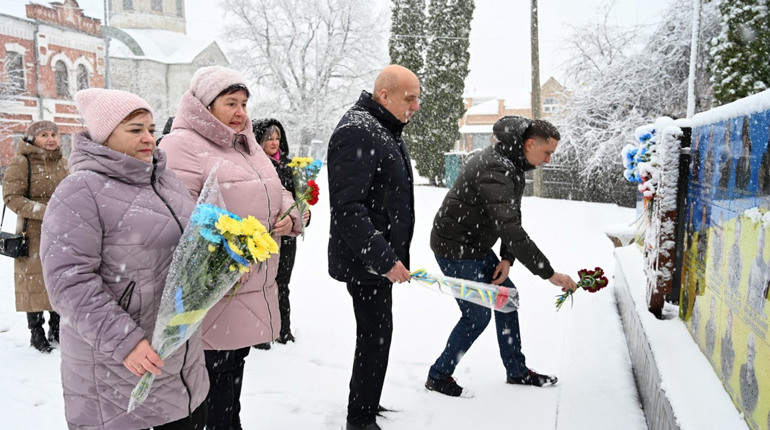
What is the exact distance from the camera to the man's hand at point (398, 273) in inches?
113

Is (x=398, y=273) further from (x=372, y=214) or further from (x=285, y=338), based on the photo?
(x=285, y=338)

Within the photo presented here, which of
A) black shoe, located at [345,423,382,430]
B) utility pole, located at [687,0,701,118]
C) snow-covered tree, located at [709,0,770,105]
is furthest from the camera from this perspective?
utility pole, located at [687,0,701,118]

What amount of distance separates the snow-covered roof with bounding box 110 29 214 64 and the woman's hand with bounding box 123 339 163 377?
45.3 metres

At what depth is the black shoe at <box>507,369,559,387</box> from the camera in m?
3.99

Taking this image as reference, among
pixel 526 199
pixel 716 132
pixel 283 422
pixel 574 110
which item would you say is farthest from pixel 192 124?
pixel 574 110

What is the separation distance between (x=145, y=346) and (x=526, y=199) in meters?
17.2

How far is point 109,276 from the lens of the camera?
2010 millimetres

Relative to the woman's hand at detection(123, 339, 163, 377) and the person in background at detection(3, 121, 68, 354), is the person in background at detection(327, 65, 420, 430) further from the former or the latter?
the person in background at detection(3, 121, 68, 354)

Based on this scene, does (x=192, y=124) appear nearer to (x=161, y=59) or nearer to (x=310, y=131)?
(x=310, y=131)

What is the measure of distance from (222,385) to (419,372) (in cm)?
193

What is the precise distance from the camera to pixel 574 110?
20.0 meters

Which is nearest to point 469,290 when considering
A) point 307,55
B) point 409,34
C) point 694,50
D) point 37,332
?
point 37,332

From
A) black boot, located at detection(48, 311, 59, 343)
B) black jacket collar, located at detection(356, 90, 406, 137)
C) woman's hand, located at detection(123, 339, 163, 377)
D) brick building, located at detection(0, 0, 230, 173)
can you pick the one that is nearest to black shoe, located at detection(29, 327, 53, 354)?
black boot, located at detection(48, 311, 59, 343)

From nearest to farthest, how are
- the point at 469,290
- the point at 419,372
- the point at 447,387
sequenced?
1. the point at 469,290
2. the point at 447,387
3. the point at 419,372
